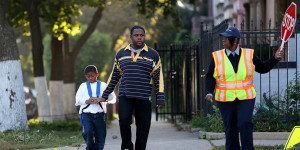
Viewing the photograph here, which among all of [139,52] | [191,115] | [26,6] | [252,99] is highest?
[26,6]

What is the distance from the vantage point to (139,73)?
26.6 feet

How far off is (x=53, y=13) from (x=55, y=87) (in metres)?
3.01

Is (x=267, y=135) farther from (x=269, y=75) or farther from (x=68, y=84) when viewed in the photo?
→ (x=68, y=84)

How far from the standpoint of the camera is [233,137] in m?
7.71

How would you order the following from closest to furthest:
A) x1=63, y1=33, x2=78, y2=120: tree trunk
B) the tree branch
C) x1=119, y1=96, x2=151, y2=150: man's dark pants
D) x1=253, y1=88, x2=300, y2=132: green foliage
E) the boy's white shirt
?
x1=119, y1=96, x2=151, y2=150: man's dark pants → the boy's white shirt → x1=253, y1=88, x2=300, y2=132: green foliage → the tree branch → x1=63, y1=33, x2=78, y2=120: tree trunk

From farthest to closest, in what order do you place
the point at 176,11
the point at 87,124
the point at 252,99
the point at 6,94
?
1. the point at 176,11
2. the point at 6,94
3. the point at 87,124
4. the point at 252,99

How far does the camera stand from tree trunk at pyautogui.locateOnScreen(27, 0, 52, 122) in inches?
781

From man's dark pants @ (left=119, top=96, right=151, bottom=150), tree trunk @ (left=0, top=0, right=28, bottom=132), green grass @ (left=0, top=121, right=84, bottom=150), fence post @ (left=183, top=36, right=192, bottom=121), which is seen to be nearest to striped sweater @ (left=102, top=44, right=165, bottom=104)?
man's dark pants @ (left=119, top=96, right=151, bottom=150)

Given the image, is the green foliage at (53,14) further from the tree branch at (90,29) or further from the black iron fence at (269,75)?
the black iron fence at (269,75)

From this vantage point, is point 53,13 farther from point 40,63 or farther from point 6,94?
point 6,94

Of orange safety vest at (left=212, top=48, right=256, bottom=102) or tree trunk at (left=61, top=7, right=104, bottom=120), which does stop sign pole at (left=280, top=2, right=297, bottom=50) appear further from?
tree trunk at (left=61, top=7, right=104, bottom=120)

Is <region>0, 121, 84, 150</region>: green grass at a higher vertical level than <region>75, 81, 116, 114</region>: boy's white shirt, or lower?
lower

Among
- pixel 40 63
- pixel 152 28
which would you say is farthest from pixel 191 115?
pixel 152 28

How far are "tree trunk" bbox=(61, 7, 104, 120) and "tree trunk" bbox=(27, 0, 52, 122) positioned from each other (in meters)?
2.27
